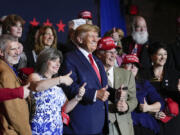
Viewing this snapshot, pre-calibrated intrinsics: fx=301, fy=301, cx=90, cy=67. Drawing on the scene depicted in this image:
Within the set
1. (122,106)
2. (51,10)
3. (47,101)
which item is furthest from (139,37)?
(47,101)

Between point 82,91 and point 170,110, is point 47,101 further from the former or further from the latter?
point 170,110

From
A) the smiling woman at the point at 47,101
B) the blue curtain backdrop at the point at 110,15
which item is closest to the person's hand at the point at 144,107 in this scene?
the smiling woman at the point at 47,101

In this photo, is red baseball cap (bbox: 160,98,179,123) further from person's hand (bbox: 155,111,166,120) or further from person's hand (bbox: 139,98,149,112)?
person's hand (bbox: 139,98,149,112)

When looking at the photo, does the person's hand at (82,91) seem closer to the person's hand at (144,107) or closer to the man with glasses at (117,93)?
the man with glasses at (117,93)

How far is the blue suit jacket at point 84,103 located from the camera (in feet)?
8.75

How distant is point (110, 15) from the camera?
548cm

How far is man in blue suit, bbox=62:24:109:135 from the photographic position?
2.65m

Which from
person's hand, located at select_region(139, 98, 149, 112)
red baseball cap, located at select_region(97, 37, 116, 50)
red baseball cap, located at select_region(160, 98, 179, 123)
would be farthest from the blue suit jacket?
red baseball cap, located at select_region(160, 98, 179, 123)

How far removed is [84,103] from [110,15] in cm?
308

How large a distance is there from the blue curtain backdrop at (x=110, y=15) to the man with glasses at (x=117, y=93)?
2021 millimetres

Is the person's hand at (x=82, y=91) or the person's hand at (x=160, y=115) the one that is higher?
the person's hand at (x=82, y=91)

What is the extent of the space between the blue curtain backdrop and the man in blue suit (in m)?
2.31

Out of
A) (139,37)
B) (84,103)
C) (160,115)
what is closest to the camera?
(84,103)

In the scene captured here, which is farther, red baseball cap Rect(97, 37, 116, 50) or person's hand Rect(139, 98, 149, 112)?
person's hand Rect(139, 98, 149, 112)
